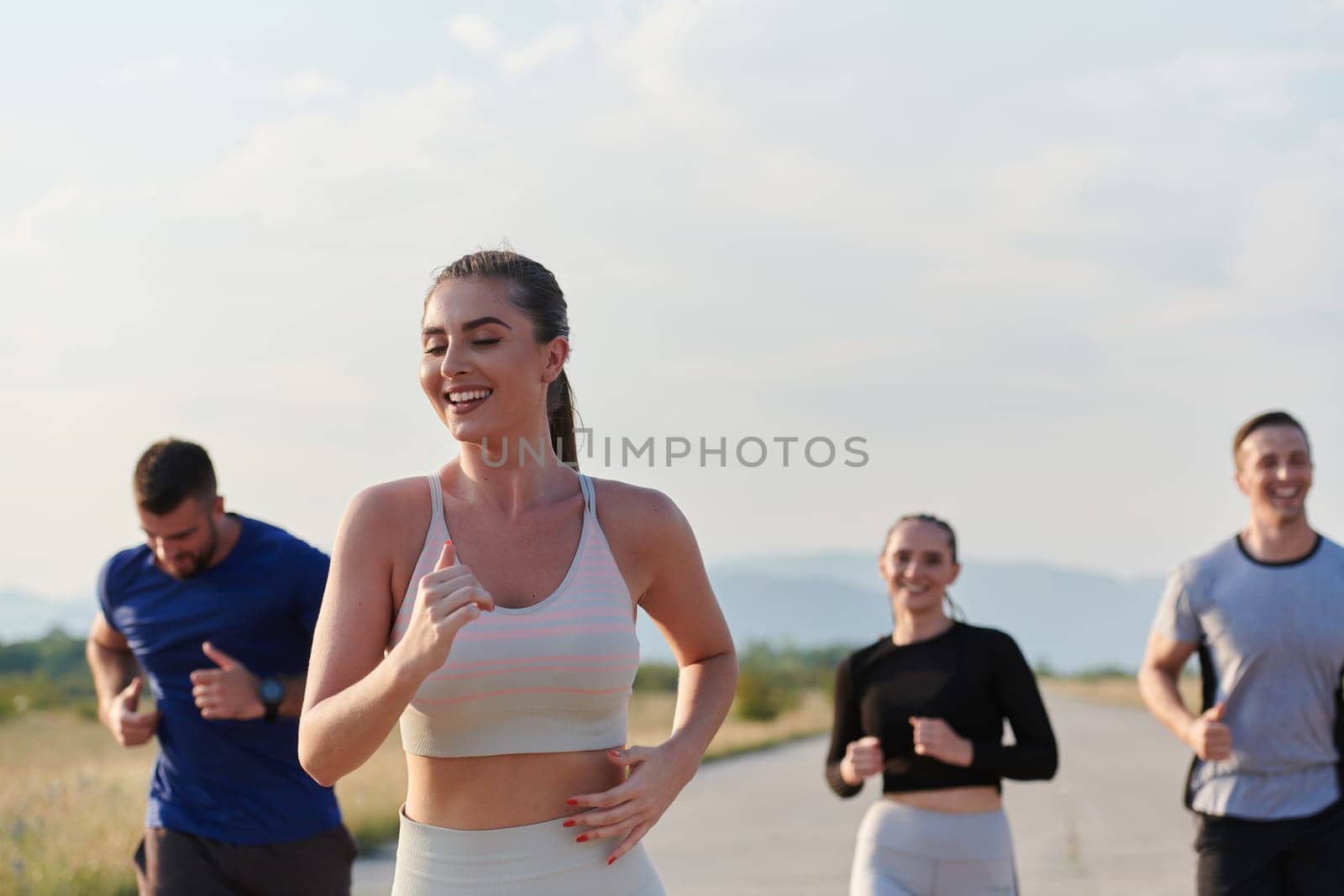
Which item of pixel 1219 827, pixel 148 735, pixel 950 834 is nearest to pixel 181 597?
pixel 148 735

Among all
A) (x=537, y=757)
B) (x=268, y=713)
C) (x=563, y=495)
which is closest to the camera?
(x=537, y=757)

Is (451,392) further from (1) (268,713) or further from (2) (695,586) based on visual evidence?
(1) (268,713)

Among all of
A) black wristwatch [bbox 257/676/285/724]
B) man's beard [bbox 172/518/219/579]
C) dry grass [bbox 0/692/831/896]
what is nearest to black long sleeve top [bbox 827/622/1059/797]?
black wristwatch [bbox 257/676/285/724]

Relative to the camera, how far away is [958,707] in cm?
636

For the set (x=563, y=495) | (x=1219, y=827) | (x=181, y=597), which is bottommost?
(x=1219, y=827)

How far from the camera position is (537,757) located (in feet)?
11.3

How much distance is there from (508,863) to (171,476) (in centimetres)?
313

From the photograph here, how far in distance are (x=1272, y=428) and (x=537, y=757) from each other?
4.00m

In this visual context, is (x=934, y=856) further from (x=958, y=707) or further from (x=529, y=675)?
(x=529, y=675)

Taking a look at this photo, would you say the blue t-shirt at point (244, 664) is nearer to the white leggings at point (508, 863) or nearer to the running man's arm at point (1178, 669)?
the white leggings at point (508, 863)

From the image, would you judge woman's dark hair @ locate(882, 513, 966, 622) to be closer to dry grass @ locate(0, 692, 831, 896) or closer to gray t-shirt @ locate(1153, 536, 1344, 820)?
gray t-shirt @ locate(1153, 536, 1344, 820)

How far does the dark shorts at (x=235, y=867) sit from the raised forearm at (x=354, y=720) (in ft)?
9.18

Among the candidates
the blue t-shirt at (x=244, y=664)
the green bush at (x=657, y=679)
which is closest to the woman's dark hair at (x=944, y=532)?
the blue t-shirt at (x=244, y=664)

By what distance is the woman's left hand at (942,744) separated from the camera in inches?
241
